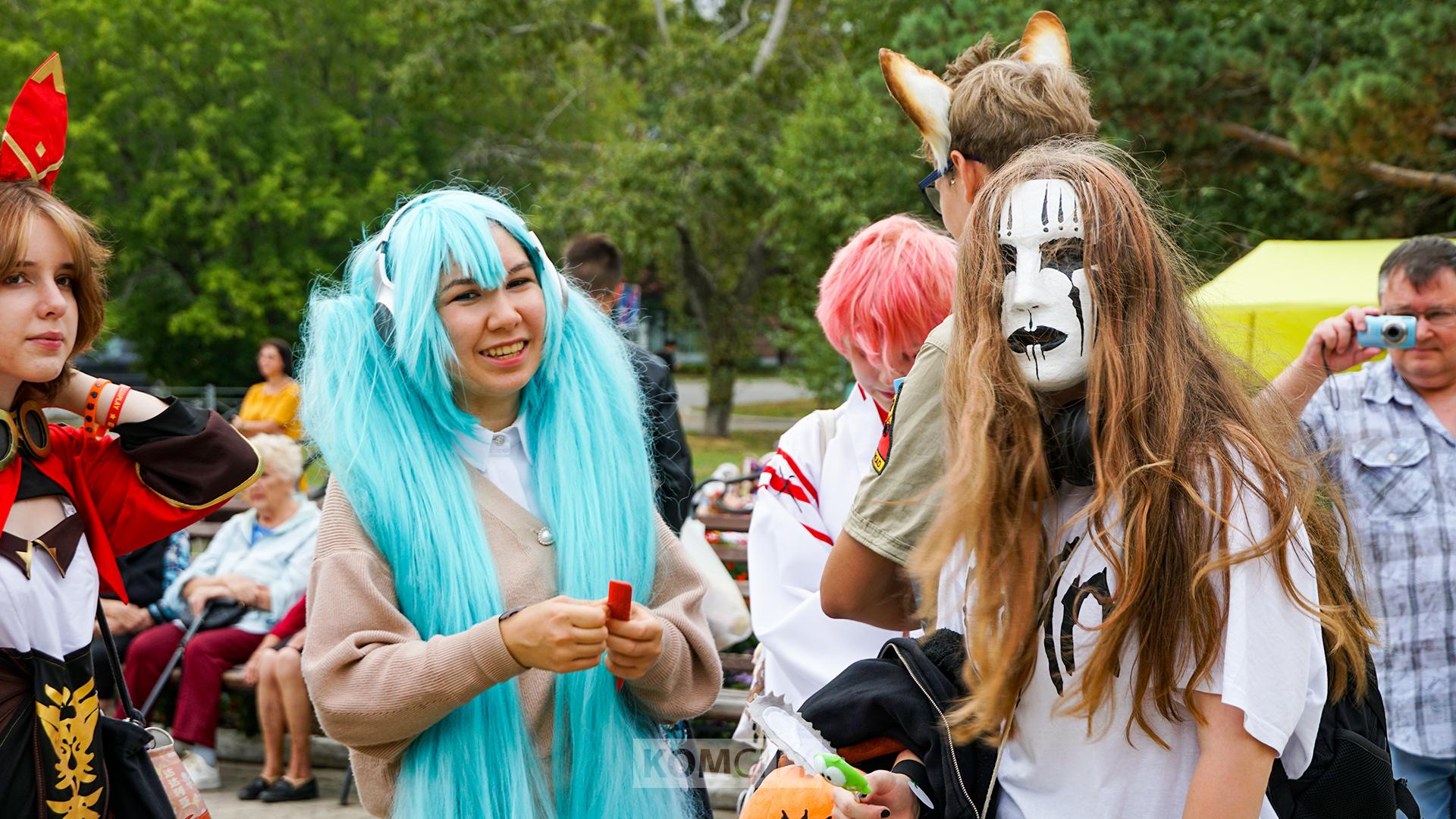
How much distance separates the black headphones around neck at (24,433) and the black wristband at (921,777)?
1.53m

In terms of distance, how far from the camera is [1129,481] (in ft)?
5.10

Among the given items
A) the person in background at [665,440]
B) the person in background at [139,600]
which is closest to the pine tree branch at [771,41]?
the person in background at [139,600]

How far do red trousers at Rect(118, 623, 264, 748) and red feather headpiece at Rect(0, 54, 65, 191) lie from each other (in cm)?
362

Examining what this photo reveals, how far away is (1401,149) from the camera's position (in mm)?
9484

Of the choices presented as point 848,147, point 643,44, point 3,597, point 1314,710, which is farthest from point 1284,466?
point 643,44

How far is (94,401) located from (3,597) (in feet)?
1.34

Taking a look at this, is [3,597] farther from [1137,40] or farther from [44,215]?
[1137,40]

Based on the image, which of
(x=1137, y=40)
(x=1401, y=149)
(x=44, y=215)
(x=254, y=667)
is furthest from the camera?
(x=1137, y=40)

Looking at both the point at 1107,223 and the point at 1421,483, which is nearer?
the point at 1107,223

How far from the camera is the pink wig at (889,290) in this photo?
2.51 metres

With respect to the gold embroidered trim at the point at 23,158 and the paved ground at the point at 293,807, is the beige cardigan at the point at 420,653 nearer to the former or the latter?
the gold embroidered trim at the point at 23,158

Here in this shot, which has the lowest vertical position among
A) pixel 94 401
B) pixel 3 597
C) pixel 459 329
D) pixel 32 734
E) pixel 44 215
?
pixel 32 734

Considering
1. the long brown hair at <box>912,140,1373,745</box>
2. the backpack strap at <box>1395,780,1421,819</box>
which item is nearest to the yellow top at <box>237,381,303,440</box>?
→ the long brown hair at <box>912,140,1373,745</box>

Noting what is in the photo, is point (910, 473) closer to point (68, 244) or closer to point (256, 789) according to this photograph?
point (68, 244)
